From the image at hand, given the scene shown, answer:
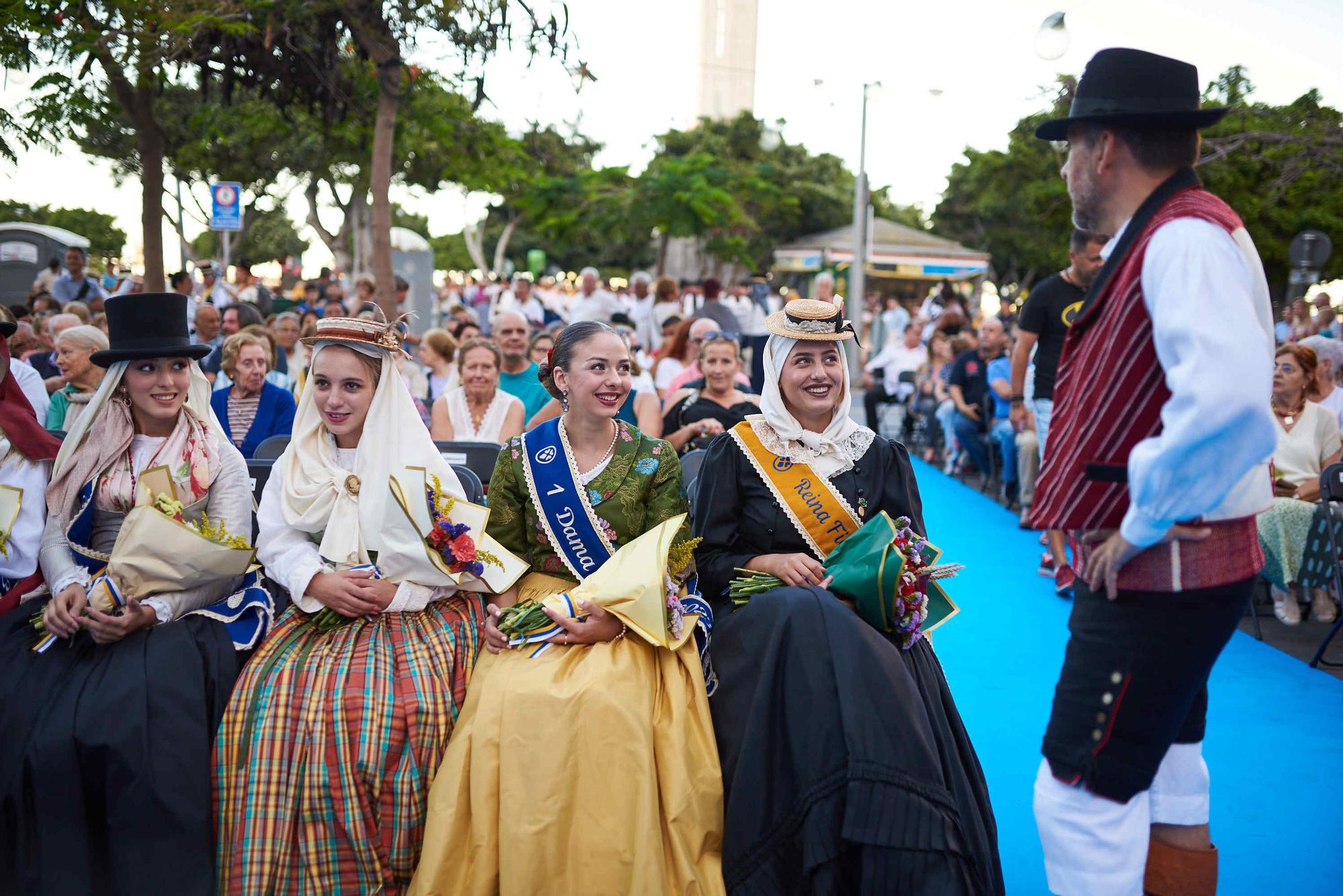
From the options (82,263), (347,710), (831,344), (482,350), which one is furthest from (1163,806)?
(82,263)

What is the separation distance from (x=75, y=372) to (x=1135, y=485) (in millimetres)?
5515

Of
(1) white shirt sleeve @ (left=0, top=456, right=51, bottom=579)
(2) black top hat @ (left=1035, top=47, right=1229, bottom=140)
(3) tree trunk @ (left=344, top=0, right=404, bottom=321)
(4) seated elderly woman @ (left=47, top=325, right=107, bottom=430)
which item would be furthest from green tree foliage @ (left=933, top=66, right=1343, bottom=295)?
(3) tree trunk @ (left=344, top=0, right=404, bottom=321)

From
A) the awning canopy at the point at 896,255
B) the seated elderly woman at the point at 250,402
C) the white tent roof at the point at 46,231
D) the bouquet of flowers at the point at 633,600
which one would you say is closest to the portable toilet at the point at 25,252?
the white tent roof at the point at 46,231

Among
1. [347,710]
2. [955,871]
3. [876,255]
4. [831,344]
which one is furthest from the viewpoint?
[876,255]

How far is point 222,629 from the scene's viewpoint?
313 centimetres

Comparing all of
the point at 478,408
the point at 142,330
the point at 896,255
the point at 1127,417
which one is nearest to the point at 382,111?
the point at 478,408

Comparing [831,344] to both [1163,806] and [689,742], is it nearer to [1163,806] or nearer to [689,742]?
[689,742]

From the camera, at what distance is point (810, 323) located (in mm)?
3387

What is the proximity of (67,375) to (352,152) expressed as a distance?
523 inches

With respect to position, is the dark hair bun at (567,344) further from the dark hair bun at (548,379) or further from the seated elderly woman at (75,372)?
the seated elderly woman at (75,372)

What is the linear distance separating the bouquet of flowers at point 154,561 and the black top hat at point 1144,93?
2629 millimetres

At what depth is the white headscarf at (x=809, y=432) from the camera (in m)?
3.40

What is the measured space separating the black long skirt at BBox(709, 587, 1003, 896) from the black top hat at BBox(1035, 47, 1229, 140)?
1433 mm

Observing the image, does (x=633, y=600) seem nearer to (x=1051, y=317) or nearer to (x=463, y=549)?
(x=463, y=549)
